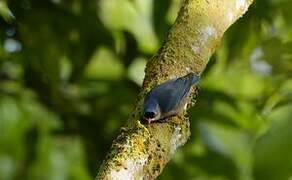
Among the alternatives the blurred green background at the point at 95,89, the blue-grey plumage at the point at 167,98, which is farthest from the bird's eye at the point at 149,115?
the blurred green background at the point at 95,89

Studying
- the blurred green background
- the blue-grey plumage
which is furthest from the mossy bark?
the blurred green background

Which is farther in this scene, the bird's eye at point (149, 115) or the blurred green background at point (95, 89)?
the blurred green background at point (95, 89)

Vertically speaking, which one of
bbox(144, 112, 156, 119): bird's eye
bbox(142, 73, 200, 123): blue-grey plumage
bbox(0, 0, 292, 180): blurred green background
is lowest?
bbox(144, 112, 156, 119): bird's eye

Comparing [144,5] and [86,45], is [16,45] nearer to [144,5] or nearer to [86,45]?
[86,45]

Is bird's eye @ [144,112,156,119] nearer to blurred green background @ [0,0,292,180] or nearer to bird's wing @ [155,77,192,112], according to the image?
bird's wing @ [155,77,192,112]

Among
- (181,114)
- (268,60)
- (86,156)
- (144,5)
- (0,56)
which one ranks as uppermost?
(144,5)

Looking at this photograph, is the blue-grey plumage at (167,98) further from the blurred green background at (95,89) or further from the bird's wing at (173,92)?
the blurred green background at (95,89)

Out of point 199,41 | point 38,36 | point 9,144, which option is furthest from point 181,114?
point 9,144
